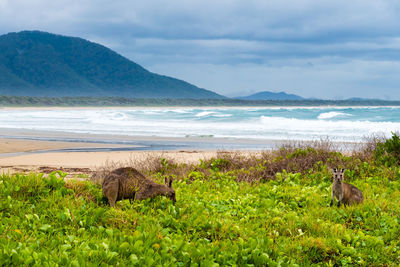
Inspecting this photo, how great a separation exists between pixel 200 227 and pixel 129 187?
1416 mm

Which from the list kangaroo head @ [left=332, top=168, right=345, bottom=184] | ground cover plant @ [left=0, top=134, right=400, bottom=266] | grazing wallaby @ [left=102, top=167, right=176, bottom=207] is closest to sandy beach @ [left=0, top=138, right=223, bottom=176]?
ground cover plant @ [left=0, top=134, right=400, bottom=266]

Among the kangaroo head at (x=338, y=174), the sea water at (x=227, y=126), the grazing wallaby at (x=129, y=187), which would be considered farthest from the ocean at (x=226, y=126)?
the grazing wallaby at (x=129, y=187)

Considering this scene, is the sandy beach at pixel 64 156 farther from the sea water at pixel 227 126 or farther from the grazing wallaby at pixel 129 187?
the sea water at pixel 227 126

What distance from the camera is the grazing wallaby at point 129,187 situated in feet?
23.1

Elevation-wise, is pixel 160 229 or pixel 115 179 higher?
pixel 115 179

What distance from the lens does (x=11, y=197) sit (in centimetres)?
716

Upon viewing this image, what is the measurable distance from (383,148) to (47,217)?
816 cm

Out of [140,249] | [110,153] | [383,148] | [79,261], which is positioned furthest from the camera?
[110,153]

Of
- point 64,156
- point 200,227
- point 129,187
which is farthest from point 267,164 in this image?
point 64,156

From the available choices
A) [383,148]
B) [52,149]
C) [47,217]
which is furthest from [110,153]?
[47,217]

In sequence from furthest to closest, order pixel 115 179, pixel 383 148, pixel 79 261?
1. pixel 383 148
2. pixel 115 179
3. pixel 79 261

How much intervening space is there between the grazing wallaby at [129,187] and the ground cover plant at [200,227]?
0.50ft

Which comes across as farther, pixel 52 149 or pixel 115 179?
pixel 52 149

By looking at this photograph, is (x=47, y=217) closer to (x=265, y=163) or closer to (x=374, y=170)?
(x=265, y=163)
